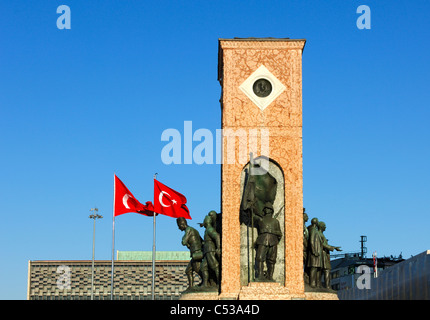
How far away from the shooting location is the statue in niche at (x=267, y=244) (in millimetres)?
26641

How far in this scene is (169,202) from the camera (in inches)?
1470

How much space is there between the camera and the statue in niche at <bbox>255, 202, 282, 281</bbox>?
26.6 m

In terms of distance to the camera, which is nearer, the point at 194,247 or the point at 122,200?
the point at 194,247

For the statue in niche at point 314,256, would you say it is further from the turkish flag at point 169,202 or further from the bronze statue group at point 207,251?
the turkish flag at point 169,202

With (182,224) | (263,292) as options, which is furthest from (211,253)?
(263,292)

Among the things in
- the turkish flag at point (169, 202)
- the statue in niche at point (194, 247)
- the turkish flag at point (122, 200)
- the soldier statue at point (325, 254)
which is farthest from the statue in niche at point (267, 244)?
the turkish flag at point (122, 200)

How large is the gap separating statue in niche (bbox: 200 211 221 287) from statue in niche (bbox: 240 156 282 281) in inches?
43.4

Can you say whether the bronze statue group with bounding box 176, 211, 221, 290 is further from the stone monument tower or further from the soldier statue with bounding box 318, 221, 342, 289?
the soldier statue with bounding box 318, 221, 342, 289

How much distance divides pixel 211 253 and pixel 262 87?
619 cm

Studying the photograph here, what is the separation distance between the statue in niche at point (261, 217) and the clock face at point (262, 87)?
2559mm

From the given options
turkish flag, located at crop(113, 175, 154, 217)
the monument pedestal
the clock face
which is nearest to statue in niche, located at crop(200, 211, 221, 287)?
the monument pedestal

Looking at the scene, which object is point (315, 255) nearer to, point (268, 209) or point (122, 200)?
point (268, 209)
